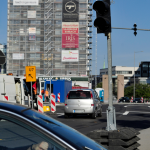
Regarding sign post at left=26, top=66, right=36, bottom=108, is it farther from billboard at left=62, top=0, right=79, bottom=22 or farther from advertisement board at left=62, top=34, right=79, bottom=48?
billboard at left=62, top=0, right=79, bottom=22

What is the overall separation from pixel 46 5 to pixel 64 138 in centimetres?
6539

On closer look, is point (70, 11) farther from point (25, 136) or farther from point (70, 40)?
point (25, 136)

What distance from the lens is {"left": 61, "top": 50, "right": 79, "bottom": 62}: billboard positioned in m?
65.3

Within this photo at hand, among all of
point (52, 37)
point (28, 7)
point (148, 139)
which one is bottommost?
point (148, 139)

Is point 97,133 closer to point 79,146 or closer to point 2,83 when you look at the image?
point 79,146

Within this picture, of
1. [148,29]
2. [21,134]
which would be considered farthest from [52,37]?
[21,134]

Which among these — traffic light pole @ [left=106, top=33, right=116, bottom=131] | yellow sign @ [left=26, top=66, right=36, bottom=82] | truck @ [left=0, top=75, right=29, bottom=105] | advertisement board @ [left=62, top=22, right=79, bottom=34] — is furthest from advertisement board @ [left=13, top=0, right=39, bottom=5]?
traffic light pole @ [left=106, top=33, right=116, bottom=131]

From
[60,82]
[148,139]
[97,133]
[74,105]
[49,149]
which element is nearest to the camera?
[49,149]

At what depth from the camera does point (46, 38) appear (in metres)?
66.4

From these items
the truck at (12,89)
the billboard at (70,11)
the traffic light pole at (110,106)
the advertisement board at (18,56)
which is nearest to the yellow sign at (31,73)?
the truck at (12,89)

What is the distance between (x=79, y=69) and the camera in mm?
66812

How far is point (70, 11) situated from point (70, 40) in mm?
5876

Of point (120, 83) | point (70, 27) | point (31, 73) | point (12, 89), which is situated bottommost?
point (120, 83)

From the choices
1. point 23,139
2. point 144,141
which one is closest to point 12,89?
point 144,141
